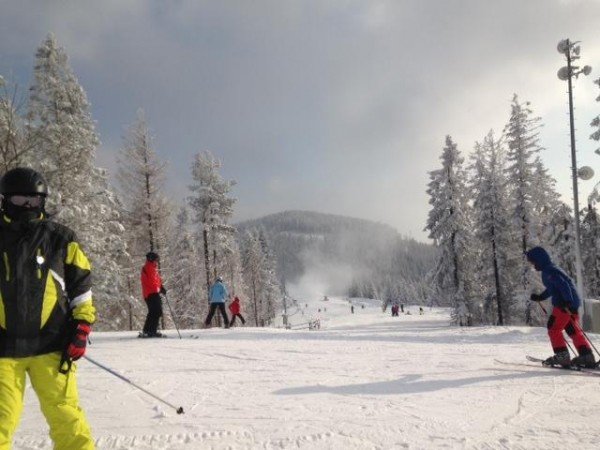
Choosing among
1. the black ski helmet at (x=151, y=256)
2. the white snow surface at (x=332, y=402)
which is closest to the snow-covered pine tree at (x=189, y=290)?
the black ski helmet at (x=151, y=256)

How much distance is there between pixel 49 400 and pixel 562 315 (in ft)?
25.5

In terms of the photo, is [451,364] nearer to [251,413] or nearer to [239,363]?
[239,363]

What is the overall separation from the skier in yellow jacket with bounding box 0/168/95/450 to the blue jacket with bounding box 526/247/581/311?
7441mm

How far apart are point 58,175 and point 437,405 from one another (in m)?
20.8

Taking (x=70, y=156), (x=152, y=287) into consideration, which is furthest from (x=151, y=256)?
(x=70, y=156)

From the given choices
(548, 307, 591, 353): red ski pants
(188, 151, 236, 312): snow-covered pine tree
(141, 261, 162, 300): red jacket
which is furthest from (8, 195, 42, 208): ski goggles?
(188, 151, 236, 312): snow-covered pine tree

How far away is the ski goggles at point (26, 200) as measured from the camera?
3.24 m

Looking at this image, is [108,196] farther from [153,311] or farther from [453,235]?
[453,235]

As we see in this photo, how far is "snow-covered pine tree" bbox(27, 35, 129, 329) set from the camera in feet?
65.6

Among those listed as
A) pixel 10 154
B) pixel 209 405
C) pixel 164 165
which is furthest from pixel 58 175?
pixel 209 405

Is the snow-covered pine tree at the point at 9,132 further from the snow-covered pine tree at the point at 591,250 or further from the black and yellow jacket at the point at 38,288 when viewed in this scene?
the snow-covered pine tree at the point at 591,250

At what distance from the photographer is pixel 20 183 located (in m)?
3.23

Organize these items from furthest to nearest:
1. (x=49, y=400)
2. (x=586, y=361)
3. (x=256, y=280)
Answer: (x=256, y=280)
(x=586, y=361)
(x=49, y=400)

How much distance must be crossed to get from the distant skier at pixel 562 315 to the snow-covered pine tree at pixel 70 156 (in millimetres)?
19296
